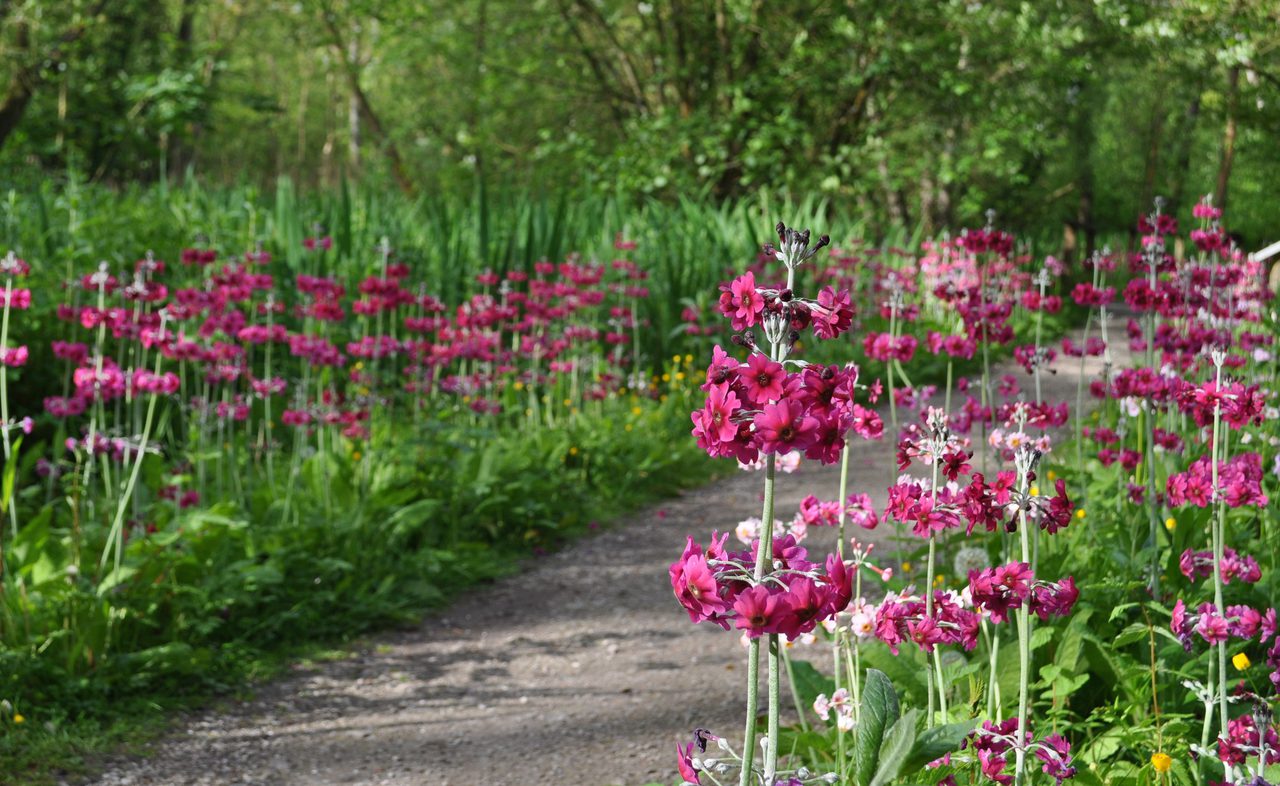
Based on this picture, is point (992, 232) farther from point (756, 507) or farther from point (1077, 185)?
point (1077, 185)

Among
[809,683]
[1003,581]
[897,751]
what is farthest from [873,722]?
[809,683]

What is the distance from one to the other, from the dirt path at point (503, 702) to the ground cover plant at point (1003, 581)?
32cm

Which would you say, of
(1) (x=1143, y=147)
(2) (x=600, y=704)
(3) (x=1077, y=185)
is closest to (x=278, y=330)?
(2) (x=600, y=704)

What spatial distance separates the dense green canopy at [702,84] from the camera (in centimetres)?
1094

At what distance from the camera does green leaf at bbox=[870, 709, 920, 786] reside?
5.29 ft

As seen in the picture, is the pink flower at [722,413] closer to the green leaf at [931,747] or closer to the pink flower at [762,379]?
the pink flower at [762,379]

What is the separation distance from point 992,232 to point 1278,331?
225 centimetres

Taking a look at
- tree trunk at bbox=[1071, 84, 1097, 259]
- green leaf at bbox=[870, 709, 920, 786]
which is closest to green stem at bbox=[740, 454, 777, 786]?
green leaf at bbox=[870, 709, 920, 786]

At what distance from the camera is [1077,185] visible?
65.2 ft

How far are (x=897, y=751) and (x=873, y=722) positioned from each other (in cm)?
7

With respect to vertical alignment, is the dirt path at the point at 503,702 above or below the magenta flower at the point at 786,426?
below

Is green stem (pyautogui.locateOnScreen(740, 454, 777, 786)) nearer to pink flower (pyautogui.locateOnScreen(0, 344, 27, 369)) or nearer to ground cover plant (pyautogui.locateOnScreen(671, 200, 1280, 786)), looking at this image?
ground cover plant (pyautogui.locateOnScreen(671, 200, 1280, 786))

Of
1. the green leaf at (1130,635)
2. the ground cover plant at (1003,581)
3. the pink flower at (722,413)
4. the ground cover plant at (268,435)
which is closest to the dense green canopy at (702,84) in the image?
the ground cover plant at (268,435)

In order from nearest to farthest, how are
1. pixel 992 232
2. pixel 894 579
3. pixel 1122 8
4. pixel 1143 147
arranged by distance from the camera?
pixel 992 232 → pixel 894 579 → pixel 1122 8 → pixel 1143 147
